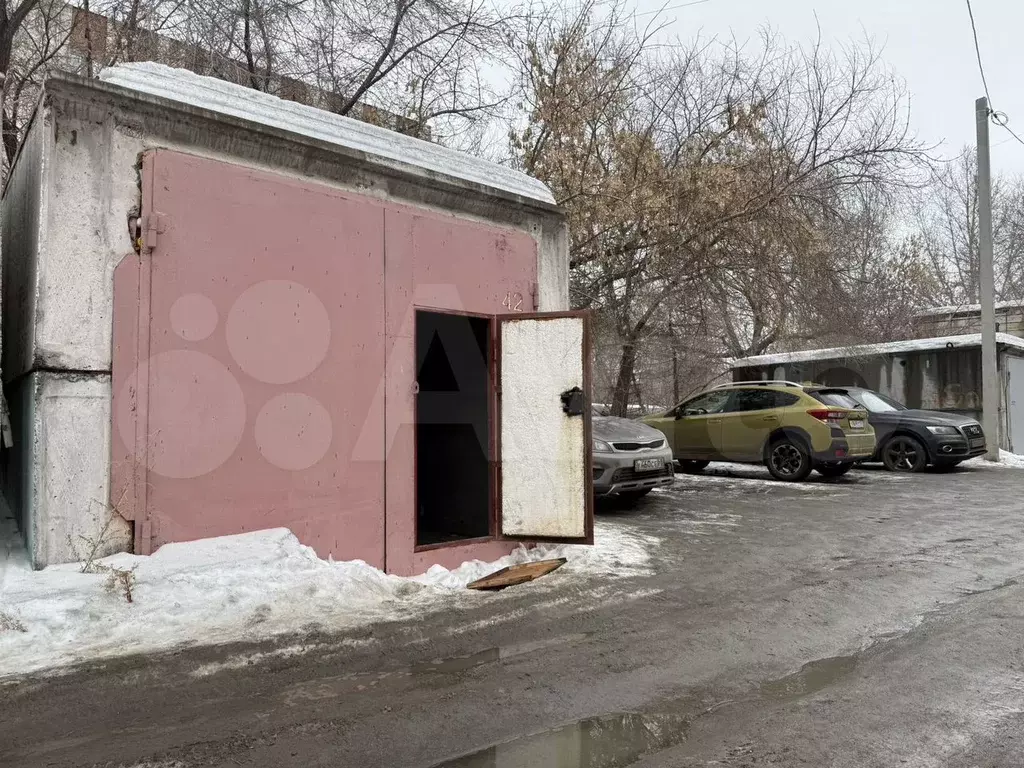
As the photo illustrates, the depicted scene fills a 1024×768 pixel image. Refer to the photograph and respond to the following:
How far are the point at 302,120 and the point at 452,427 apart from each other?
3.65 metres

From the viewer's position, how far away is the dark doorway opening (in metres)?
7.48

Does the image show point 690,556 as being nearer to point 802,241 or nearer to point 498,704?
point 498,704

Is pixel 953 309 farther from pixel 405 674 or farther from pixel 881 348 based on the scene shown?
pixel 405 674

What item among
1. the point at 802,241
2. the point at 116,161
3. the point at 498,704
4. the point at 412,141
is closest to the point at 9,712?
the point at 498,704

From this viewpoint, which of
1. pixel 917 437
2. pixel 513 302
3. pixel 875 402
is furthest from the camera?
pixel 875 402

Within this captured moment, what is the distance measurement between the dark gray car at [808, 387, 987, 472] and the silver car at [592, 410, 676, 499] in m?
5.22

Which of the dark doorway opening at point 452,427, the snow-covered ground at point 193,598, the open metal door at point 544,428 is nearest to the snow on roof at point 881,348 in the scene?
the dark doorway opening at point 452,427

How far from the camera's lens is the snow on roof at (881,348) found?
17.6 m

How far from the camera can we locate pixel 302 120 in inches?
237

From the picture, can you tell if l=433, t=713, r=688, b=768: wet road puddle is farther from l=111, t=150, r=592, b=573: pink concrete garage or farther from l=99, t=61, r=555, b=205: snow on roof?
l=99, t=61, r=555, b=205: snow on roof

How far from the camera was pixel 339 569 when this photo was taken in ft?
17.9

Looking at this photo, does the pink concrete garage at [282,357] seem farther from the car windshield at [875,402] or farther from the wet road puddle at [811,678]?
the car windshield at [875,402]

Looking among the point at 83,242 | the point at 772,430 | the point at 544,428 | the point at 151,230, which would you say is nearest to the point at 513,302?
the point at 544,428

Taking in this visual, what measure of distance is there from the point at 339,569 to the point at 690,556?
3385mm
